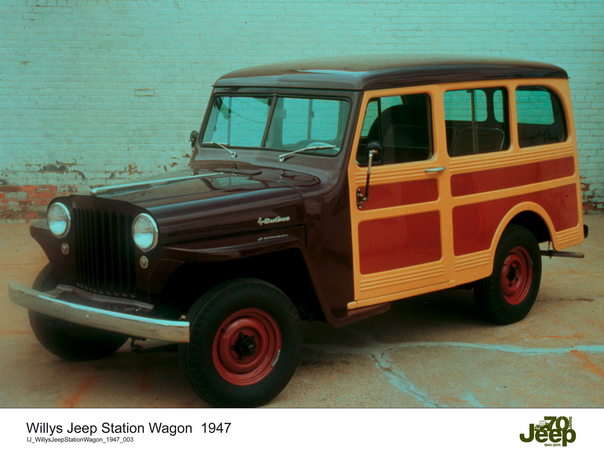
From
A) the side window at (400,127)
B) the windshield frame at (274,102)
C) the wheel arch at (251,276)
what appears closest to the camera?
the wheel arch at (251,276)

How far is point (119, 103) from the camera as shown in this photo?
8.70m

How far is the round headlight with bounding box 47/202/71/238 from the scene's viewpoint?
161 inches

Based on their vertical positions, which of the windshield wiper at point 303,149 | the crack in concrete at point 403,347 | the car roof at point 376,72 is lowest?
the crack in concrete at point 403,347

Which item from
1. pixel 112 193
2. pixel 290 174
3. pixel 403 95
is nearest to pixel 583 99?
pixel 403 95

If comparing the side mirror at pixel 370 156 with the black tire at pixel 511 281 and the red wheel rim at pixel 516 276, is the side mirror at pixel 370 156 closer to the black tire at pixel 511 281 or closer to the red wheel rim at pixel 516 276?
the black tire at pixel 511 281

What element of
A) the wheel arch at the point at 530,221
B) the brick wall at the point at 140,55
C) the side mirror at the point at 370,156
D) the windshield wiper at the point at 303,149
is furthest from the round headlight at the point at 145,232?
→ the brick wall at the point at 140,55

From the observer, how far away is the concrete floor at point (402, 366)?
398 centimetres

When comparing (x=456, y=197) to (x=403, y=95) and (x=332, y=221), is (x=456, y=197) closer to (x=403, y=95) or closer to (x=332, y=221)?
(x=403, y=95)

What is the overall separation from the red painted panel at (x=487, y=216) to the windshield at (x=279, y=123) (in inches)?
40.7

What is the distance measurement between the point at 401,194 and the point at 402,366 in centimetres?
108

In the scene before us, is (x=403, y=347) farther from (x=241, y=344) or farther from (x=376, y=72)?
(x=376, y=72)

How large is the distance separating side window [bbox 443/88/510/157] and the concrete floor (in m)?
1.34

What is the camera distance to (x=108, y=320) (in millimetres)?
3512

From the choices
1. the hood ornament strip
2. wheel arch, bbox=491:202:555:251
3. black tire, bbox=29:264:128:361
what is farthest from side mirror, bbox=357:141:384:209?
black tire, bbox=29:264:128:361
